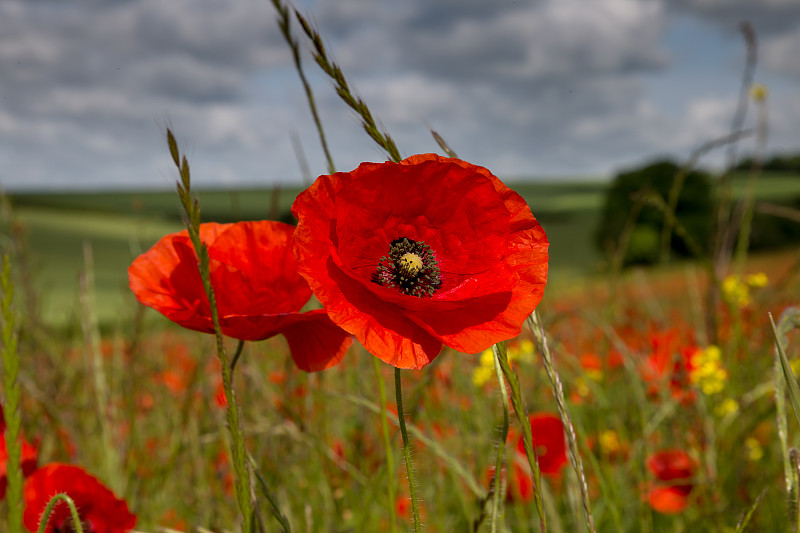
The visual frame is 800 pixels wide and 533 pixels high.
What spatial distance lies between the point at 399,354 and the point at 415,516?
0.15 metres

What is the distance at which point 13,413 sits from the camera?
608mm

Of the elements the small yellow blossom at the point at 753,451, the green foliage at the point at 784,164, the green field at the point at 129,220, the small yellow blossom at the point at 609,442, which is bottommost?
the small yellow blossom at the point at 753,451

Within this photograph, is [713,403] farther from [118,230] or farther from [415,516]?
[118,230]

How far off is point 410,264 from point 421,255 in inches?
1.4

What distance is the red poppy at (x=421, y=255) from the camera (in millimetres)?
652

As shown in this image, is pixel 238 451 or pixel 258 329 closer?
pixel 238 451

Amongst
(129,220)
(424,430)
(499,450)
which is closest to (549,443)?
(424,430)

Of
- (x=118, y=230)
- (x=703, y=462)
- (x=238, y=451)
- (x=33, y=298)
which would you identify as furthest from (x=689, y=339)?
(x=118, y=230)

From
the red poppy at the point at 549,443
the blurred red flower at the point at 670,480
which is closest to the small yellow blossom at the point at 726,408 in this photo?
the blurred red flower at the point at 670,480

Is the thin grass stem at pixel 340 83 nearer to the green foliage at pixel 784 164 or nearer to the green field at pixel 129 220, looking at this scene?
the green field at pixel 129 220

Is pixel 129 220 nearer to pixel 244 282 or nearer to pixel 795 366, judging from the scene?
pixel 795 366

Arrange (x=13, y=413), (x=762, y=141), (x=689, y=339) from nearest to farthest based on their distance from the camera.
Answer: (x=13, y=413), (x=762, y=141), (x=689, y=339)

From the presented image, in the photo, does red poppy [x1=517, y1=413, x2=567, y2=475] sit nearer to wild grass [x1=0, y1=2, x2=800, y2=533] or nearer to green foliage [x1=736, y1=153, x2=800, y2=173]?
wild grass [x1=0, y1=2, x2=800, y2=533]

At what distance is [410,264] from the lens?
0.76 meters
